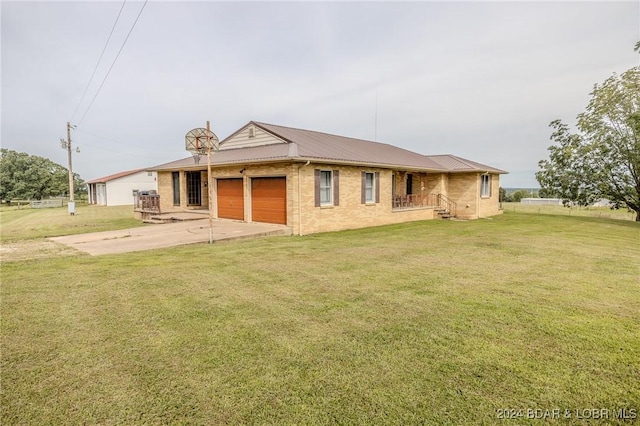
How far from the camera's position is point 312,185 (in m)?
13.3

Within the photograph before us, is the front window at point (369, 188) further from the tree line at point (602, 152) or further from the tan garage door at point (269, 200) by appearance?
the tree line at point (602, 152)

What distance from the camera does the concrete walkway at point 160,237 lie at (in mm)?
9547

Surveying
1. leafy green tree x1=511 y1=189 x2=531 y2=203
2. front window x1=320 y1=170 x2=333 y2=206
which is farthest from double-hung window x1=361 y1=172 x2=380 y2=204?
leafy green tree x1=511 y1=189 x2=531 y2=203

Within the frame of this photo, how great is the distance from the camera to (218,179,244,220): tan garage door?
50.8 ft

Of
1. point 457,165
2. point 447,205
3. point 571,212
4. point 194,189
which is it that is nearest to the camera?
point 194,189

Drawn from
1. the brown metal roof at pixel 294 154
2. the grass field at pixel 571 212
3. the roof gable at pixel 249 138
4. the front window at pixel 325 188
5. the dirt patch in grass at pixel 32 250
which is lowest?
the grass field at pixel 571 212

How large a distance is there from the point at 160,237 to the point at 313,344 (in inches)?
367

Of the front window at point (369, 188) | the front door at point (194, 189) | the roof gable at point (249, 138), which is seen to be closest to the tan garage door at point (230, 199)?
the roof gable at point (249, 138)

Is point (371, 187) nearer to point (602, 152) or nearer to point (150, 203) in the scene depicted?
point (150, 203)

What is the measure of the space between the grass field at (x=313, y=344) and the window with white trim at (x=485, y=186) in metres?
16.3

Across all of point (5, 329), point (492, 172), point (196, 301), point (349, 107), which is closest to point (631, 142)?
point (492, 172)

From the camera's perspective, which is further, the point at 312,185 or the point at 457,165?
the point at 457,165

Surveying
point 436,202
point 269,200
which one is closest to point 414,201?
point 436,202

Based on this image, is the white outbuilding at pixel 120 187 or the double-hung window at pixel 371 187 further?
the white outbuilding at pixel 120 187
